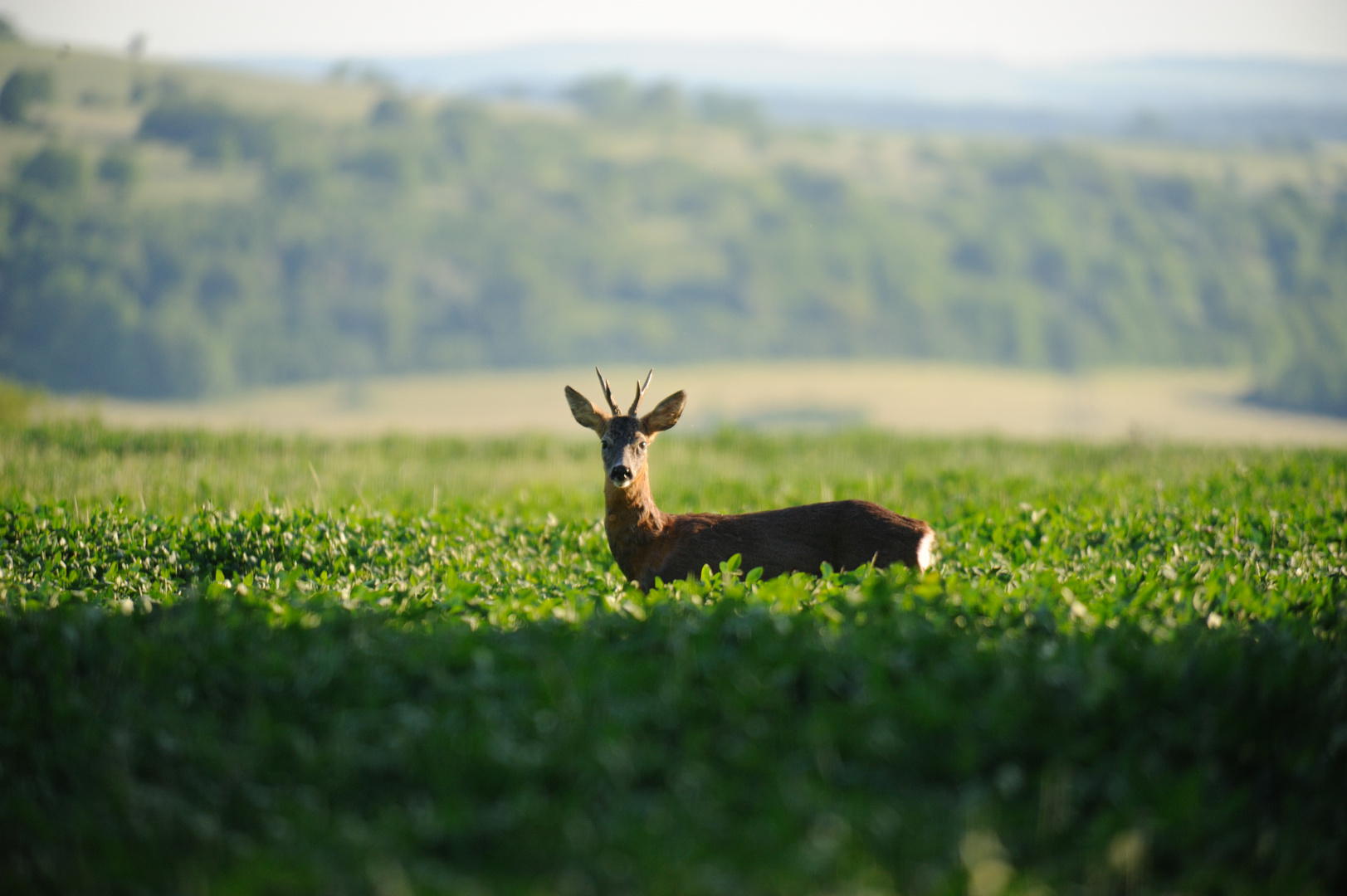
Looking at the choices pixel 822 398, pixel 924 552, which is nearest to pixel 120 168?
pixel 822 398

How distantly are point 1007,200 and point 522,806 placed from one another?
428 feet

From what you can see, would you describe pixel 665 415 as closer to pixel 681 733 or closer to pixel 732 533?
pixel 732 533

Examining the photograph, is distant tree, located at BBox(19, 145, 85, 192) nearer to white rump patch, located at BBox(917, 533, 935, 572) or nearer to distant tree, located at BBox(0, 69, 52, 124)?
distant tree, located at BBox(0, 69, 52, 124)

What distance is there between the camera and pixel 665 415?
8.61m

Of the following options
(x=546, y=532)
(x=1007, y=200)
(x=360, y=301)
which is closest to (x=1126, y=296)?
(x=1007, y=200)

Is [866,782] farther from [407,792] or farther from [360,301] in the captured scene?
[360,301]

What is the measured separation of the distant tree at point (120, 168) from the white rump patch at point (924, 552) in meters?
99.4

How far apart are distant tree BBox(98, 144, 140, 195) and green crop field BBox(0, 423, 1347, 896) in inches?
3828

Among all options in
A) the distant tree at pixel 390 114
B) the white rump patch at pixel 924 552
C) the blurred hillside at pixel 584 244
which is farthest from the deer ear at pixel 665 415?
the distant tree at pixel 390 114

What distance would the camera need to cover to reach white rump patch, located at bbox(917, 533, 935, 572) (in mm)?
7867

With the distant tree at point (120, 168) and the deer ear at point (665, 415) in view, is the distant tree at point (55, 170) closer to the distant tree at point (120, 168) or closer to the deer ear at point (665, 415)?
the distant tree at point (120, 168)

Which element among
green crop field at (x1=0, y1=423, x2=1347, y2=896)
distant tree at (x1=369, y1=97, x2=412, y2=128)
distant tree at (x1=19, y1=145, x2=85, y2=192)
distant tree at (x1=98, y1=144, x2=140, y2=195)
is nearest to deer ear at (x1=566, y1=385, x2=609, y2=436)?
green crop field at (x1=0, y1=423, x2=1347, y2=896)

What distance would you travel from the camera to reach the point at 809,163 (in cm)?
12800

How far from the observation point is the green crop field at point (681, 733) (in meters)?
4.25
